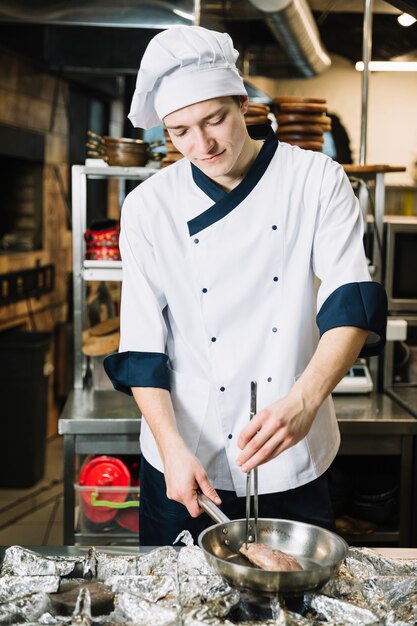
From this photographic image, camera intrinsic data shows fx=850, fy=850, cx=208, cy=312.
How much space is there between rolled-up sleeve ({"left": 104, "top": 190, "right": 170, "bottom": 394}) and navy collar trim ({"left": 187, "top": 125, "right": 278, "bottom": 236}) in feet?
0.39

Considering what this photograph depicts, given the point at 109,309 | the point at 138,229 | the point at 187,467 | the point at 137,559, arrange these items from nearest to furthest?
the point at 137,559 → the point at 187,467 → the point at 138,229 → the point at 109,309

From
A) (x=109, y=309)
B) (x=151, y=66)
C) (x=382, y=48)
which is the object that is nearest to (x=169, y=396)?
(x=151, y=66)

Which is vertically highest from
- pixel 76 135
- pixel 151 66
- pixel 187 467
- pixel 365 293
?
pixel 76 135

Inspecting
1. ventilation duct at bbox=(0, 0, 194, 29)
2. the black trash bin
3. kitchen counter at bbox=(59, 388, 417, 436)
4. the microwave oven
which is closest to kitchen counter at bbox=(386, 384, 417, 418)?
kitchen counter at bbox=(59, 388, 417, 436)

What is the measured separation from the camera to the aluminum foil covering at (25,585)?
127 cm

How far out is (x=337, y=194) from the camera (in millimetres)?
1785

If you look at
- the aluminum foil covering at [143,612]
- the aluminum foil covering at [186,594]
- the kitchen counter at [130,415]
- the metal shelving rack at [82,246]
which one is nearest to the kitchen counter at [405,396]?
the kitchen counter at [130,415]

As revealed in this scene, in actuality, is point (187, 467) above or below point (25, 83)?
below

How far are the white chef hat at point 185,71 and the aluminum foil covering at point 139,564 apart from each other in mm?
840

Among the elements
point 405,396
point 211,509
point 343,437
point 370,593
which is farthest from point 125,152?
point 370,593

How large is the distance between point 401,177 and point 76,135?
8.40ft

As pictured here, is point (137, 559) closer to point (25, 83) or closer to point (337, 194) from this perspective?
point (337, 194)

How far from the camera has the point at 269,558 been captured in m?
1.24

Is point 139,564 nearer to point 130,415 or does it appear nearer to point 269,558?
point 269,558
